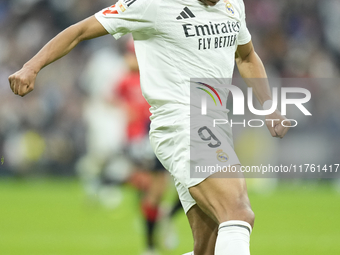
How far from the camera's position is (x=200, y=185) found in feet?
10.4

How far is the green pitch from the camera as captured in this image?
21.0ft

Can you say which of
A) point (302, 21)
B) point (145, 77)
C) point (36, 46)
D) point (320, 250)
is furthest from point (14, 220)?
point (302, 21)

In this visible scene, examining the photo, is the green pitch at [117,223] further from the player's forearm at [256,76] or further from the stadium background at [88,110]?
the player's forearm at [256,76]

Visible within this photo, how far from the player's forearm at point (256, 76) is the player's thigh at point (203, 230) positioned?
0.85 metres

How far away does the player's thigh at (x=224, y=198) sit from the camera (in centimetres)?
304

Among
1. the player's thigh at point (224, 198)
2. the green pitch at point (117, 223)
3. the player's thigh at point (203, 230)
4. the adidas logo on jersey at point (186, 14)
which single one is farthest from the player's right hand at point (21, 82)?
the green pitch at point (117, 223)

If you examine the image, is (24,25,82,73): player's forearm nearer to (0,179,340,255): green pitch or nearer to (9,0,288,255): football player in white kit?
(9,0,288,255): football player in white kit

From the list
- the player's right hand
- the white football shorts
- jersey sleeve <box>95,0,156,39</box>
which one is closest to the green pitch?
the white football shorts

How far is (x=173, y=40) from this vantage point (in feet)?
11.0

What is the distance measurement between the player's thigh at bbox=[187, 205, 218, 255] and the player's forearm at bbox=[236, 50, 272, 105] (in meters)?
0.85

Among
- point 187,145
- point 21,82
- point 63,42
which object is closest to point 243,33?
point 187,145

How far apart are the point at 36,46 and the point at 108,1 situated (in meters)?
2.03

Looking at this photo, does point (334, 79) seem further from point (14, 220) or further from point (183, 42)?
point (183, 42)

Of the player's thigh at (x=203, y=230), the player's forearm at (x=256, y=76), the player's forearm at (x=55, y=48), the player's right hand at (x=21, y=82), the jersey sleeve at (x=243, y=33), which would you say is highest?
the player's forearm at (x=55, y=48)
